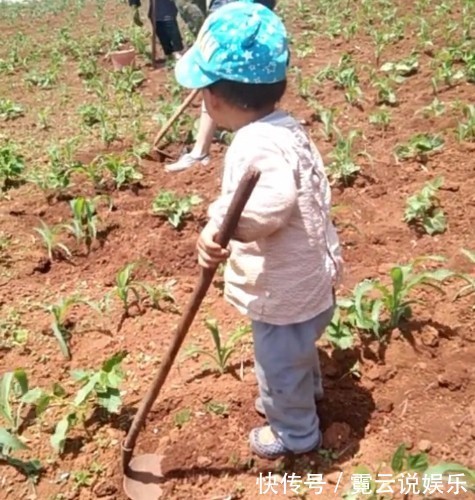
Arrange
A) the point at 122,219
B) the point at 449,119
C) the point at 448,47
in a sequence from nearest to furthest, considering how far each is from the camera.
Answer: the point at 122,219 → the point at 449,119 → the point at 448,47

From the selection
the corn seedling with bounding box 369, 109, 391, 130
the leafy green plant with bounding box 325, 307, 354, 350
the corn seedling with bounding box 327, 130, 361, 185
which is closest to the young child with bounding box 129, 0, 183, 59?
the corn seedling with bounding box 369, 109, 391, 130

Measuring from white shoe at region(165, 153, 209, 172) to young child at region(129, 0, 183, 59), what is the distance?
3.16 m

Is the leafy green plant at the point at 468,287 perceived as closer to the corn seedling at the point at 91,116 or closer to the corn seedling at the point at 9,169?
the corn seedling at the point at 9,169

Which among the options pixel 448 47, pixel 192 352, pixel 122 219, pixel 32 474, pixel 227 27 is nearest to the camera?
pixel 227 27

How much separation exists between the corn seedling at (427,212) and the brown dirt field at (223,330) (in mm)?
68

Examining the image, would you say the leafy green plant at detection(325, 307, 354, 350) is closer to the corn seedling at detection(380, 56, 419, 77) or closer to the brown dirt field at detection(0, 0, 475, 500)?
the brown dirt field at detection(0, 0, 475, 500)

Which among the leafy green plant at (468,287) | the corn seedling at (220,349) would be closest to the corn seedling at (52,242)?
the corn seedling at (220,349)

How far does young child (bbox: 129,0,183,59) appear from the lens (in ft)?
26.2

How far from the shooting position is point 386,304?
3.16m

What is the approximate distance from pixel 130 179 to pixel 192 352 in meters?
2.08

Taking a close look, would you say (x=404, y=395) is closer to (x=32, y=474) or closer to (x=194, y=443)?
(x=194, y=443)

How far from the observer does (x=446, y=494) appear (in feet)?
8.04

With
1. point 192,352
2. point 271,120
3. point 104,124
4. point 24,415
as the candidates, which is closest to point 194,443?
point 192,352

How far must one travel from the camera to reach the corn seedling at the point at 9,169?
510cm
